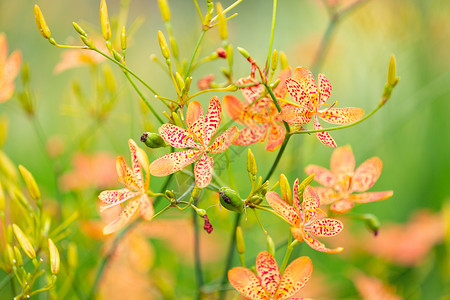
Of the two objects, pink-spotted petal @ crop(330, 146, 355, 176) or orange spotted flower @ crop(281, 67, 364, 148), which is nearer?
orange spotted flower @ crop(281, 67, 364, 148)

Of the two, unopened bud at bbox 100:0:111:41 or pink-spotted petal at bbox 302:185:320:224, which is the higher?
unopened bud at bbox 100:0:111:41

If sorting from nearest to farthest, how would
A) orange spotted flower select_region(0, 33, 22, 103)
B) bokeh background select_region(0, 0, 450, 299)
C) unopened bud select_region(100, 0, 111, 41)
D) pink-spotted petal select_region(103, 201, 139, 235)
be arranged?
pink-spotted petal select_region(103, 201, 139, 235), unopened bud select_region(100, 0, 111, 41), orange spotted flower select_region(0, 33, 22, 103), bokeh background select_region(0, 0, 450, 299)

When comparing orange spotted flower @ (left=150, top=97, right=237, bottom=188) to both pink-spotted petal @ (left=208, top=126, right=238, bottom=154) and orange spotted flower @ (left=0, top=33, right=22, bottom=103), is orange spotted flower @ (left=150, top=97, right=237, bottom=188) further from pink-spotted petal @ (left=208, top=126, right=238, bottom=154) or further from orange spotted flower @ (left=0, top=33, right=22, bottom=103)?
orange spotted flower @ (left=0, top=33, right=22, bottom=103)

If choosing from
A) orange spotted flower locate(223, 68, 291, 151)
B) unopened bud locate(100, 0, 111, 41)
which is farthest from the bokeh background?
unopened bud locate(100, 0, 111, 41)

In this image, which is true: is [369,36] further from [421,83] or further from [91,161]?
[91,161]

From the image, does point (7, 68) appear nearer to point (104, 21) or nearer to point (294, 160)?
point (104, 21)

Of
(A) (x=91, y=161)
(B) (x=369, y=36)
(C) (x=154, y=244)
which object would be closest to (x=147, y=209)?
(A) (x=91, y=161)
